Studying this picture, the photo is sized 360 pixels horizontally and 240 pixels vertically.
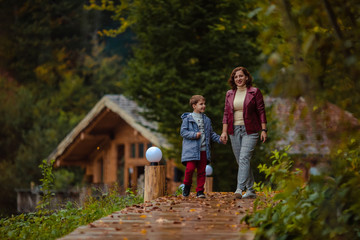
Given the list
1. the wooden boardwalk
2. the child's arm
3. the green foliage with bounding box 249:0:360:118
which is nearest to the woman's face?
the child's arm

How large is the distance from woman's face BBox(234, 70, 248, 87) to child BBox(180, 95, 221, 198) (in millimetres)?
568

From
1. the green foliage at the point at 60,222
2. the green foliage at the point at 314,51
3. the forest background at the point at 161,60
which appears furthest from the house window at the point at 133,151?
the green foliage at the point at 314,51

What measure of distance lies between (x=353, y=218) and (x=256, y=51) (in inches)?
443

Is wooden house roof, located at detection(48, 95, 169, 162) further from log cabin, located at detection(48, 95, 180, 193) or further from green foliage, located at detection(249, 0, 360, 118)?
green foliage, located at detection(249, 0, 360, 118)

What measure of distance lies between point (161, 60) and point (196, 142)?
318 inches

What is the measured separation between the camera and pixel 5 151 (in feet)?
101

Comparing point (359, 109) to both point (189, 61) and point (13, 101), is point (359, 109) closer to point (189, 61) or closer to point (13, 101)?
point (189, 61)

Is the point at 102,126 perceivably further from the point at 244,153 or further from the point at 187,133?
the point at 244,153

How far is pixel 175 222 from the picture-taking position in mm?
5988

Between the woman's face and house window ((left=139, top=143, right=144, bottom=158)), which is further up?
the woman's face

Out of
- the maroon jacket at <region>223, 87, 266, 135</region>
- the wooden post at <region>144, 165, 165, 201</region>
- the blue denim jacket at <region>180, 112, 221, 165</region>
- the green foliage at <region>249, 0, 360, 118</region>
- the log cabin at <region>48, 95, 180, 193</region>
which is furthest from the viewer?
the log cabin at <region>48, 95, 180, 193</region>

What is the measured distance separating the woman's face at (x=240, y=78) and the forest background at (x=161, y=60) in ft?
4.76

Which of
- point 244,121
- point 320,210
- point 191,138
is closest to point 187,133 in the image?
point 191,138

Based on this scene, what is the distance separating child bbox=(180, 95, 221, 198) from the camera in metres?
8.30
